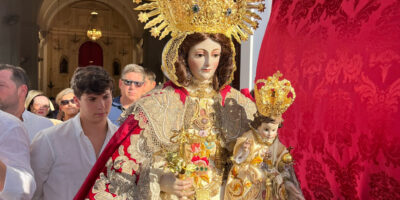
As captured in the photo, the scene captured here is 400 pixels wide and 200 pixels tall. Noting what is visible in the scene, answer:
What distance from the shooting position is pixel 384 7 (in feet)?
9.38

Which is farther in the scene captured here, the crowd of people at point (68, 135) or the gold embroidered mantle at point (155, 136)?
the crowd of people at point (68, 135)

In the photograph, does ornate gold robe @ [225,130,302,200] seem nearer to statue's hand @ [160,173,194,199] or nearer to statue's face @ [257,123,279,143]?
statue's face @ [257,123,279,143]

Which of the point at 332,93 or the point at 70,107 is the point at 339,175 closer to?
the point at 332,93

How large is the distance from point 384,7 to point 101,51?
18.0m

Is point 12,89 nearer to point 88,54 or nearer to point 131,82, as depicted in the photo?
point 131,82

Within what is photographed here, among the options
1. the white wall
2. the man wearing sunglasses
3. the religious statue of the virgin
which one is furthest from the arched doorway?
the religious statue of the virgin

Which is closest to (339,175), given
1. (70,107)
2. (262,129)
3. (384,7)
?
(262,129)

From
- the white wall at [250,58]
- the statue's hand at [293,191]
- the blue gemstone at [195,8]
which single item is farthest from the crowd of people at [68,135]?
the white wall at [250,58]

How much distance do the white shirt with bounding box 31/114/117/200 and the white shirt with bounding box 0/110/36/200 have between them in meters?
0.40

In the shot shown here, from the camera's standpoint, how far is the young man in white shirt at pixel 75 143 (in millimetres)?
2949

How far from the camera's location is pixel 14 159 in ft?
8.06

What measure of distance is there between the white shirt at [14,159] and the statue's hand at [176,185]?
73 centimetres

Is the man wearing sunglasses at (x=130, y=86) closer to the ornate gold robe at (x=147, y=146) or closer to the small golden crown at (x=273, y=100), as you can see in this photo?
the ornate gold robe at (x=147, y=146)

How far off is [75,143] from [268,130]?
1.34 meters
